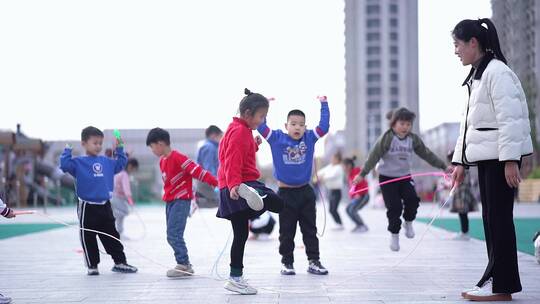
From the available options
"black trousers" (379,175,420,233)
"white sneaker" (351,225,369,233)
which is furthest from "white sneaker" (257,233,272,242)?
"black trousers" (379,175,420,233)

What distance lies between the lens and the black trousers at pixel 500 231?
15.3 ft

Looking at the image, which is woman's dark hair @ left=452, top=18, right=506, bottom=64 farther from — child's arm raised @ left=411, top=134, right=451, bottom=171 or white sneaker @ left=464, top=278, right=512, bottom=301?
child's arm raised @ left=411, top=134, right=451, bottom=171

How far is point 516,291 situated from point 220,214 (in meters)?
2.23

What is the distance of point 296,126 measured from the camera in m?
6.55

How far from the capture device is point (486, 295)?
15.3 feet

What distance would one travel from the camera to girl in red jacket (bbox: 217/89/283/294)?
527cm

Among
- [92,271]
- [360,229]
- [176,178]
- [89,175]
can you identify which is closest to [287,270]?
[176,178]

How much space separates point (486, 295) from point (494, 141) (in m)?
1.03

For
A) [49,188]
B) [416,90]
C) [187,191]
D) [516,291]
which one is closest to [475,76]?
[516,291]

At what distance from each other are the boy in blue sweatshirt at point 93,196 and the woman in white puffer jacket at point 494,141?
139 inches

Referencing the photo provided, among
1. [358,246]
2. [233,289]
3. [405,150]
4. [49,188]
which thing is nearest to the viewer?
[233,289]

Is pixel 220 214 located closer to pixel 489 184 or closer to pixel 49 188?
pixel 489 184

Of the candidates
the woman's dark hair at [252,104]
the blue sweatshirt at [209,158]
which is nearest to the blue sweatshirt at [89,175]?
the woman's dark hair at [252,104]

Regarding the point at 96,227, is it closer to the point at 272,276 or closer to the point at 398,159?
the point at 272,276
